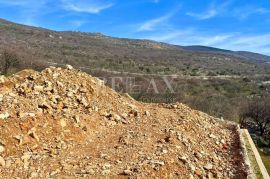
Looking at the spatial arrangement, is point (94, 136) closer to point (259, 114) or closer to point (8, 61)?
point (8, 61)

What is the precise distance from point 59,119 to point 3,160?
165cm

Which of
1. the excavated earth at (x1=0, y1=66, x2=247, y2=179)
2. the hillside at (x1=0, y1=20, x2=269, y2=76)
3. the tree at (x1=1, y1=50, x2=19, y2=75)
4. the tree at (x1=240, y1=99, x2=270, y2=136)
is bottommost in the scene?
the tree at (x1=240, y1=99, x2=270, y2=136)

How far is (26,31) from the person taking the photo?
262ft

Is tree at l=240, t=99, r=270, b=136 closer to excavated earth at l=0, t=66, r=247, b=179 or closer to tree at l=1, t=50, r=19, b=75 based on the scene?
tree at l=1, t=50, r=19, b=75

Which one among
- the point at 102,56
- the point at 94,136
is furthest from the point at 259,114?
the point at 102,56

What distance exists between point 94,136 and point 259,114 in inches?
1156

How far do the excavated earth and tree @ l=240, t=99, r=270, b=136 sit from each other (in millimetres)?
25768

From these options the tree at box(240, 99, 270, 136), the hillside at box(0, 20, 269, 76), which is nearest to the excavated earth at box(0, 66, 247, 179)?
the tree at box(240, 99, 270, 136)

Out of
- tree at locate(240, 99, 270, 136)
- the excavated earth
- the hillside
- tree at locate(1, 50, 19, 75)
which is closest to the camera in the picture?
the excavated earth

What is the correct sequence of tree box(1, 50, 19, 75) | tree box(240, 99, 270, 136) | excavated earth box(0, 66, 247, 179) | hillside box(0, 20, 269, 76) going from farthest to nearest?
1. hillside box(0, 20, 269, 76)
2. tree box(240, 99, 270, 136)
3. tree box(1, 50, 19, 75)
4. excavated earth box(0, 66, 247, 179)

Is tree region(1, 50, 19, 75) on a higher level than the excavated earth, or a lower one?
higher

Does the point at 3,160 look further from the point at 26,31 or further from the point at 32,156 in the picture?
the point at 26,31

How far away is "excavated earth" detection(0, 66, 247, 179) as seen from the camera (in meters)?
7.07

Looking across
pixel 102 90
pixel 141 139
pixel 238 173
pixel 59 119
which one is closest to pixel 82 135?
pixel 59 119
